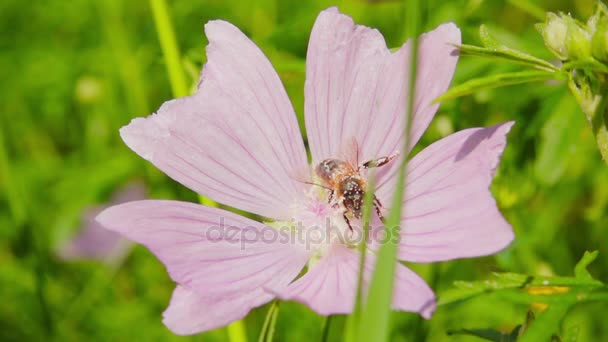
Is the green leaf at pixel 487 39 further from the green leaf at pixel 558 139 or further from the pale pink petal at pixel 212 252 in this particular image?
the green leaf at pixel 558 139

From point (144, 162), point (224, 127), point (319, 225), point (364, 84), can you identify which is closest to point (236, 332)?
point (319, 225)

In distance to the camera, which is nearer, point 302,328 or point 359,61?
point 359,61

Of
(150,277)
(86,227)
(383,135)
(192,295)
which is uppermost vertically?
(86,227)

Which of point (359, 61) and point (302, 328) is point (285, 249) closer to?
Result: point (359, 61)

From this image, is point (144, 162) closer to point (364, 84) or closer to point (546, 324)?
point (364, 84)

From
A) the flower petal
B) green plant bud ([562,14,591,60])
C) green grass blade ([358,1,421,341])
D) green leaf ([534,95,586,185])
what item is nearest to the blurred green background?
green leaf ([534,95,586,185])

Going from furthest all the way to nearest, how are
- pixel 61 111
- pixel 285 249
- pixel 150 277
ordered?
pixel 61 111 < pixel 150 277 < pixel 285 249

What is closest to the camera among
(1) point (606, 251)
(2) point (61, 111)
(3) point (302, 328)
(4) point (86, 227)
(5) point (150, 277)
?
(1) point (606, 251)

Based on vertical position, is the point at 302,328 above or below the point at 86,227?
below

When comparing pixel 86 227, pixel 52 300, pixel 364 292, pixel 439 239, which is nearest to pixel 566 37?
pixel 439 239
